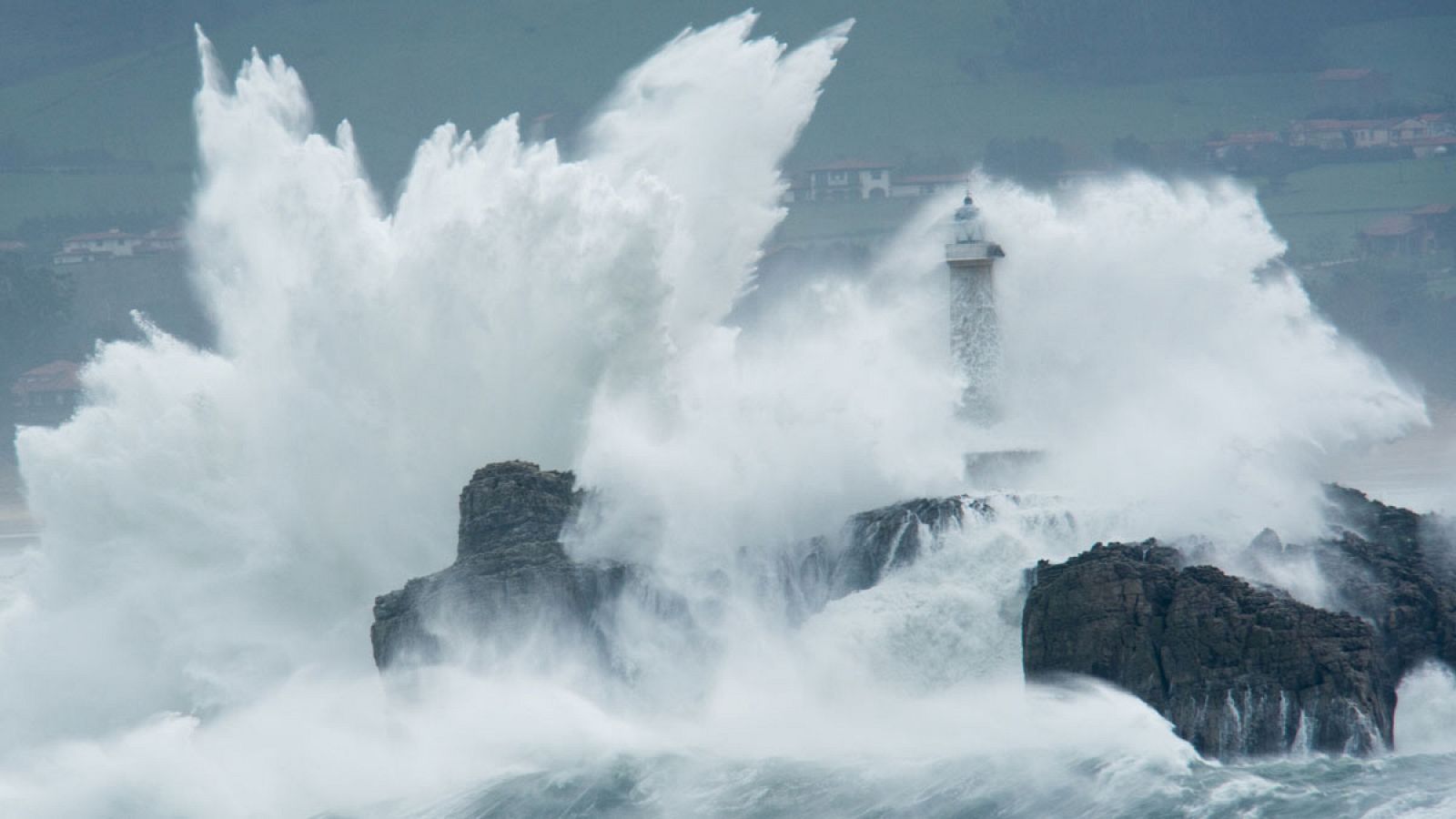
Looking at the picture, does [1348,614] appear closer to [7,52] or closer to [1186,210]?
[1186,210]

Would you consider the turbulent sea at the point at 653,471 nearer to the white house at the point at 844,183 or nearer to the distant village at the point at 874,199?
the distant village at the point at 874,199

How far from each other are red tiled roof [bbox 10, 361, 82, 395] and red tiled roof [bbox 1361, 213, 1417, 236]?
47645mm

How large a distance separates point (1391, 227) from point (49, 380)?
49.8 meters

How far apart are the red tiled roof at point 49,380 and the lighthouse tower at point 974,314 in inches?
1789

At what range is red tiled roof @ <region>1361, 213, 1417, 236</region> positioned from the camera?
276 feet

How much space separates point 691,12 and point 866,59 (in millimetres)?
10591

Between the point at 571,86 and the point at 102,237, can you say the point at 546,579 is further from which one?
the point at 571,86

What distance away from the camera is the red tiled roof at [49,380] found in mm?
70062

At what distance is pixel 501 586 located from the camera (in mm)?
26062

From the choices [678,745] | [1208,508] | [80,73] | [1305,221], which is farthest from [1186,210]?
[80,73]

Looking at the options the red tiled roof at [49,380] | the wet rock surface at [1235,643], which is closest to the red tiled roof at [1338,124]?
the red tiled roof at [49,380]

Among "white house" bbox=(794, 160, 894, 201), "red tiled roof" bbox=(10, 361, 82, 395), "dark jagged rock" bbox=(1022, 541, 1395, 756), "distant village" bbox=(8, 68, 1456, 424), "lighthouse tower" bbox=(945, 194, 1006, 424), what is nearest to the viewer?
"dark jagged rock" bbox=(1022, 541, 1395, 756)

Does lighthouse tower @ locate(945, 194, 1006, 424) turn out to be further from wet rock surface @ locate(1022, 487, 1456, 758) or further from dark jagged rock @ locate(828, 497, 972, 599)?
wet rock surface @ locate(1022, 487, 1456, 758)

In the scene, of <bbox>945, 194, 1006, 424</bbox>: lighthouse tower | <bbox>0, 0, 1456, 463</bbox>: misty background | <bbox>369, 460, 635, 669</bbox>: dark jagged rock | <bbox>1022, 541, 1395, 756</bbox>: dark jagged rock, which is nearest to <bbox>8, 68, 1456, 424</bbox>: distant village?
<bbox>0, 0, 1456, 463</bbox>: misty background
